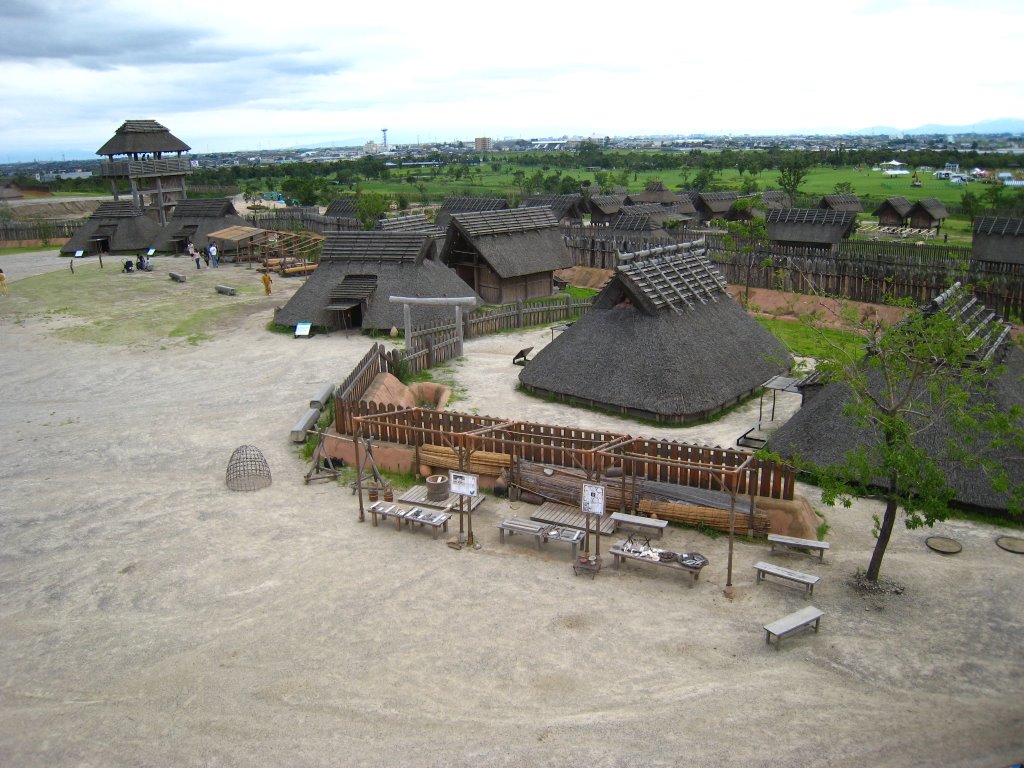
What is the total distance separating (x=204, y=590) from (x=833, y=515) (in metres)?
11.8

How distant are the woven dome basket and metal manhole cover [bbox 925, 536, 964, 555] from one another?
526 inches

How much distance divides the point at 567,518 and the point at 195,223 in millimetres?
48894

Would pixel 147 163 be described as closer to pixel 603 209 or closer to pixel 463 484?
pixel 603 209

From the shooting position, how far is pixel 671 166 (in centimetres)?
15625

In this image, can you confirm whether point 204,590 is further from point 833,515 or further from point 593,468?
point 833,515

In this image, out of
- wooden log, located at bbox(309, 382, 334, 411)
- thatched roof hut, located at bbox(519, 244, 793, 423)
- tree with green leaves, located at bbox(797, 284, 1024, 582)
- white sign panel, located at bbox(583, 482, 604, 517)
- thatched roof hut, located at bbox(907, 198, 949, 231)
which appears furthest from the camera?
thatched roof hut, located at bbox(907, 198, 949, 231)

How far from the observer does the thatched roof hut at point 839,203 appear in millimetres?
61456

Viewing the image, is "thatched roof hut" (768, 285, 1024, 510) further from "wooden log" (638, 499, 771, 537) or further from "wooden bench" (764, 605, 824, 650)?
"wooden bench" (764, 605, 824, 650)

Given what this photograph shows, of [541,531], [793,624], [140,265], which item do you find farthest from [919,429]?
[140,265]

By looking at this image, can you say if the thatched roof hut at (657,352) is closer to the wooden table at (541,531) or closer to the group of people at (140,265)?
the wooden table at (541,531)

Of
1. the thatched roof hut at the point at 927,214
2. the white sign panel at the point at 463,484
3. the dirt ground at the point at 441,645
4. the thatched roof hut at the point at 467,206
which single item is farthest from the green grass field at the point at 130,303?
the thatched roof hut at the point at 927,214

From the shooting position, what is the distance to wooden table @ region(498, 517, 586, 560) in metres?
13.5

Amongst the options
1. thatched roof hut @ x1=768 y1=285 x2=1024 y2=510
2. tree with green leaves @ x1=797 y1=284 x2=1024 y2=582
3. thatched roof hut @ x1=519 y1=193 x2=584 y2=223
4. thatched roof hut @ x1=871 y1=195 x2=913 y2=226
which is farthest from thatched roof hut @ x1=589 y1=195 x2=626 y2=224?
tree with green leaves @ x1=797 y1=284 x2=1024 y2=582

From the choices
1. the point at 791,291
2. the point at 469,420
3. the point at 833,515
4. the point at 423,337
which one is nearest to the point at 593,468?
the point at 469,420
